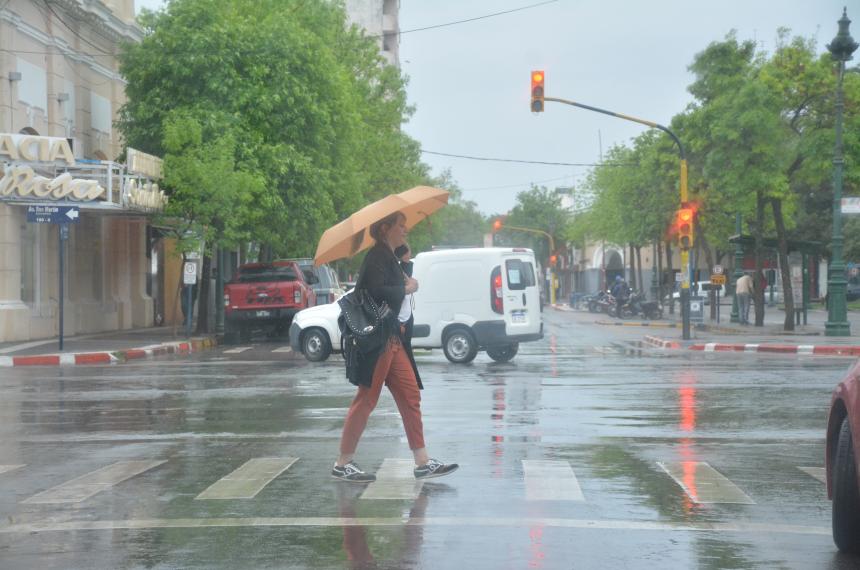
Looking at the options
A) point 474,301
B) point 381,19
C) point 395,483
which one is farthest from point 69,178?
point 381,19

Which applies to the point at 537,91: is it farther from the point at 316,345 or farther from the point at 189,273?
the point at 189,273

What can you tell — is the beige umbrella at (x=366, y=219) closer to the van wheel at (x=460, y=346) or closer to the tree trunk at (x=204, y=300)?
the van wheel at (x=460, y=346)

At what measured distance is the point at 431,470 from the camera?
9328 millimetres

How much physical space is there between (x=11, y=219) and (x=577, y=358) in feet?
48.3

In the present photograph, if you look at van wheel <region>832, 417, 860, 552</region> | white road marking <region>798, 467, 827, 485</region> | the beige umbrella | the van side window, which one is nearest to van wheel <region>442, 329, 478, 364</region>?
the van side window

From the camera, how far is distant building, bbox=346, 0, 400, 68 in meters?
107

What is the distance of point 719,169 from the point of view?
35094mm

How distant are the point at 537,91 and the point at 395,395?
2054 cm

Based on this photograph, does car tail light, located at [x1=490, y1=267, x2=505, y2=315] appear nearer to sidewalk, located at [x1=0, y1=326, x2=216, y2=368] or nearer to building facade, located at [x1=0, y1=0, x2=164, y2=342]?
sidewalk, located at [x1=0, y1=326, x2=216, y2=368]

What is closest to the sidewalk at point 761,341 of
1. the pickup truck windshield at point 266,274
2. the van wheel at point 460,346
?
the van wheel at point 460,346

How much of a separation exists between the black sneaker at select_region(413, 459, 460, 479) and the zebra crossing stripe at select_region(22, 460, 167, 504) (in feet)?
7.30

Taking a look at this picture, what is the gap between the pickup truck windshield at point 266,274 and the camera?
107ft

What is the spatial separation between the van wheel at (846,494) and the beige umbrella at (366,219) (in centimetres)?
392

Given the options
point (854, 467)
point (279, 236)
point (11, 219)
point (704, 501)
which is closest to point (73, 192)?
point (11, 219)
